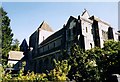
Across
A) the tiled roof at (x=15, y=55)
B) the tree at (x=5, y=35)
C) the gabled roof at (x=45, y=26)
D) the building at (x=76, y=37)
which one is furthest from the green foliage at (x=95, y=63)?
the tiled roof at (x=15, y=55)

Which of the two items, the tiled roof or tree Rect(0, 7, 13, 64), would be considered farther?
the tiled roof

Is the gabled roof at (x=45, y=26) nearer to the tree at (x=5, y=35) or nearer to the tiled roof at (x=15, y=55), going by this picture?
the tiled roof at (x=15, y=55)

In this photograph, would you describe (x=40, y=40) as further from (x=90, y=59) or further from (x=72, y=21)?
(x=90, y=59)

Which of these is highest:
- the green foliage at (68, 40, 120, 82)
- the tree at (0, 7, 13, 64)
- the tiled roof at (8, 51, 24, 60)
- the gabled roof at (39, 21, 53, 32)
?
the gabled roof at (39, 21, 53, 32)

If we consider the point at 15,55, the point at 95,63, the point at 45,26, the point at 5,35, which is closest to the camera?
the point at 95,63

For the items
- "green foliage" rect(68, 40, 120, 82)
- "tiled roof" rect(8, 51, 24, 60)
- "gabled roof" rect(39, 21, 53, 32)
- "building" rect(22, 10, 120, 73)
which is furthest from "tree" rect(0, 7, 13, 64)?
"green foliage" rect(68, 40, 120, 82)

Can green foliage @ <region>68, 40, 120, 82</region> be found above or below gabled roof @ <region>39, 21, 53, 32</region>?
below

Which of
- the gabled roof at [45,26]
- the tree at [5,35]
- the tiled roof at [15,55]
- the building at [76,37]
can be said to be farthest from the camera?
the gabled roof at [45,26]

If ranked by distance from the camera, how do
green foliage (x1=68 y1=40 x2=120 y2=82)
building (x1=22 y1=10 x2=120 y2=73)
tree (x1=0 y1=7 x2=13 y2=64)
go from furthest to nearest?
tree (x1=0 y1=7 x2=13 y2=64)
building (x1=22 y1=10 x2=120 y2=73)
green foliage (x1=68 y1=40 x2=120 y2=82)

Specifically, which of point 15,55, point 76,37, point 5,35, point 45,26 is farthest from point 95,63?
point 15,55

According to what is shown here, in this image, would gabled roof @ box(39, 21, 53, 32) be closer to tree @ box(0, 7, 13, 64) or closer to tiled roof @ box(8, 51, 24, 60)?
tiled roof @ box(8, 51, 24, 60)

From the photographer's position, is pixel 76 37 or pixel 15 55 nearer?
pixel 76 37

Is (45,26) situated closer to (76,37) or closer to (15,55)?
(15,55)

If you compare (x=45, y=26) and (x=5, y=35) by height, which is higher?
(x=45, y=26)
